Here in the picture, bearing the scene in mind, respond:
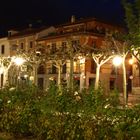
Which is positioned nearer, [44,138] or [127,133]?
[127,133]

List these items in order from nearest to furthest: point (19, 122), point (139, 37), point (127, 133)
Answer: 1. point (139, 37)
2. point (127, 133)
3. point (19, 122)

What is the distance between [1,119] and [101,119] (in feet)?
12.3

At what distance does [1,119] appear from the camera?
1123 centimetres

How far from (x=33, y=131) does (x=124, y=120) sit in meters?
2.97

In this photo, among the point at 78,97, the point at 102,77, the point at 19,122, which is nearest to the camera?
the point at 78,97

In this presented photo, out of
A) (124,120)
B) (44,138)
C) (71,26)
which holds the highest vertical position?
(71,26)

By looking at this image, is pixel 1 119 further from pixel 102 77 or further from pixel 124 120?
pixel 102 77

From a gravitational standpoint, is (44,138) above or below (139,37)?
below

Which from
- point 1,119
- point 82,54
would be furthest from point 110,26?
point 1,119

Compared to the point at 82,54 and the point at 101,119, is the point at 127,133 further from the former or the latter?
the point at 82,54

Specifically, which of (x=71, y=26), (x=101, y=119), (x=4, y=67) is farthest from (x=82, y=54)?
(x=101, y=119)

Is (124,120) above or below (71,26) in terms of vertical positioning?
below

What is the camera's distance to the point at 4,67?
141 feet

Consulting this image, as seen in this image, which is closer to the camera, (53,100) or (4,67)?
(53,100)
